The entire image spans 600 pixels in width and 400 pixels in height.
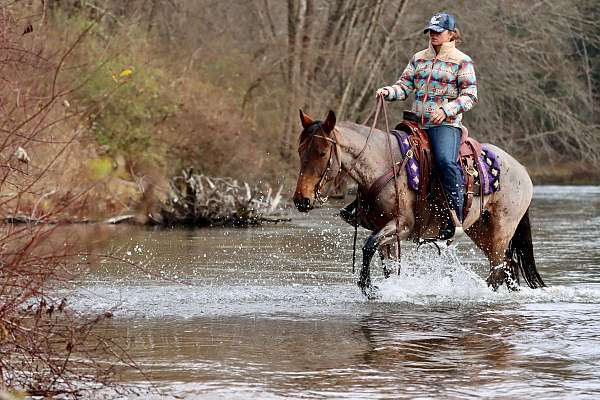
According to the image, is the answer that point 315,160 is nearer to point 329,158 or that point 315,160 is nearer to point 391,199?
point 329,158

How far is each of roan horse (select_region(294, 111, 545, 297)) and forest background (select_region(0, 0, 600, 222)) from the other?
12512 millimetres

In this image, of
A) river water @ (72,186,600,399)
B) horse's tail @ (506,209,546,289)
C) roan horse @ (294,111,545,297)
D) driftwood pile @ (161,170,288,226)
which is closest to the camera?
river water @ (72,186,600,399)

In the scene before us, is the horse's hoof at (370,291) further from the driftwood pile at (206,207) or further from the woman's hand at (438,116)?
the driftwood pile at (206,207)

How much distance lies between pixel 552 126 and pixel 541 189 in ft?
6.97

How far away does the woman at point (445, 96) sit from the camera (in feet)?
37.0

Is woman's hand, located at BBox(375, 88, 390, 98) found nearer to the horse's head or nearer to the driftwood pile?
the horse's head

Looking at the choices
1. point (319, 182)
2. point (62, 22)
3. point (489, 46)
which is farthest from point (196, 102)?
point (319, 182)

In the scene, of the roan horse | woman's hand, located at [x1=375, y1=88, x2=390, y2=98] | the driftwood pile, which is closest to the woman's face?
woman's hand, located at [x1=375, y1=88, x2=390, y2=98]

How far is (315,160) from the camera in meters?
10.7

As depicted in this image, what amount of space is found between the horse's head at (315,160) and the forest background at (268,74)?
13.5m

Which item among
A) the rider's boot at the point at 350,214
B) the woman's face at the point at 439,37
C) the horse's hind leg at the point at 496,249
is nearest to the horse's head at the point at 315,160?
the rider's boot at the point at 350,214

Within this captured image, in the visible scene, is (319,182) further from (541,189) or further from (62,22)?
(541,189)

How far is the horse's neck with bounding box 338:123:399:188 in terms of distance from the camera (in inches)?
433

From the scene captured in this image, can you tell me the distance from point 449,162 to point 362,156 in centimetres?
82
